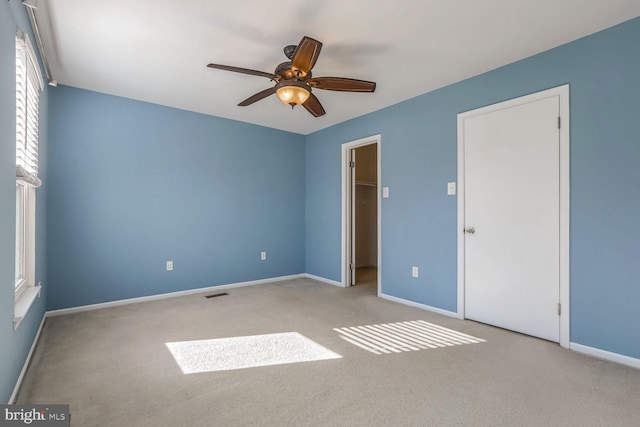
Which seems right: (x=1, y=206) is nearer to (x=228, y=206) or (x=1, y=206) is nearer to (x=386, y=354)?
(x=386, y=354)

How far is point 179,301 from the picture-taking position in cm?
369

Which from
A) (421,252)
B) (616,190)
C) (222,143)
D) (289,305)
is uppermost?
(222,143)

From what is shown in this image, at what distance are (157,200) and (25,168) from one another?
1648mm

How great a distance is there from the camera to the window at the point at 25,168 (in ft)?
6.27

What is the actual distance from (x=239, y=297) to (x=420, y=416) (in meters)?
2.73

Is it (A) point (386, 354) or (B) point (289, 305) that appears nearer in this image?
(A) point (386, 354)

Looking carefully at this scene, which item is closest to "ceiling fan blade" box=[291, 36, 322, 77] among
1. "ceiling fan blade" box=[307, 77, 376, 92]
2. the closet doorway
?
"ceiling fan blade" box=[307, 77, 376, 92]

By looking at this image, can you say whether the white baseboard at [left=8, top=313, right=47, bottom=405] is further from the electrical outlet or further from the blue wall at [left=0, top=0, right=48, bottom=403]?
the electrical outlet

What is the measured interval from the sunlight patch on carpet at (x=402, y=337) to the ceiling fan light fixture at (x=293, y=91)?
198cm

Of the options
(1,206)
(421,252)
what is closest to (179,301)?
(1,206)

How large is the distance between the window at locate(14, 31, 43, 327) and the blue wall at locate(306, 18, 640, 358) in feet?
10.8

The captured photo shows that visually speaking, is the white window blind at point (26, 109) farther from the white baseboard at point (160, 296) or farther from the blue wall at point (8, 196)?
the white baseboard at point (160, 296)

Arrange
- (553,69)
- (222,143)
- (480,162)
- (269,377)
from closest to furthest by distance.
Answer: (269,377), (553,69), (480,162), (222,143)

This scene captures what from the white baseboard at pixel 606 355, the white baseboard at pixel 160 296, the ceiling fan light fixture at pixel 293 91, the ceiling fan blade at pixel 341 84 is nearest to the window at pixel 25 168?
the white baseboard at pixel 160 296
